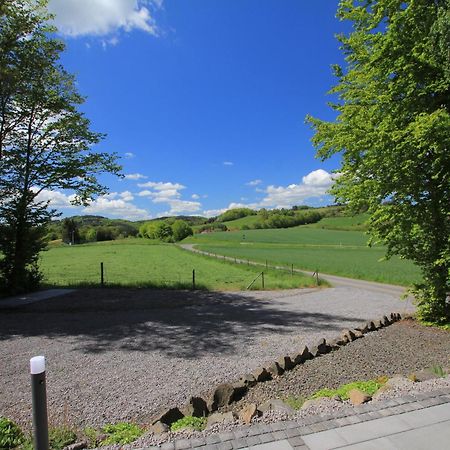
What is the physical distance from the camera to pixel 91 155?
51.4 ft

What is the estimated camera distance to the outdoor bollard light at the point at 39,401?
9.46ft

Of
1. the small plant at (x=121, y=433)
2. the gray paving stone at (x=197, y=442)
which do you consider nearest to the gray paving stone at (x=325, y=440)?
→ the gray paving stone at (x=197, y=442)

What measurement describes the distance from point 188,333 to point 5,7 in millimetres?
12603

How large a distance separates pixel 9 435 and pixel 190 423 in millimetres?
1884

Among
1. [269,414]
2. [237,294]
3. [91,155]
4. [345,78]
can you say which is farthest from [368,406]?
[91,155]

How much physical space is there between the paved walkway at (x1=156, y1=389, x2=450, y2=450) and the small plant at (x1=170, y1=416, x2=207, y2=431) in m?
0.34

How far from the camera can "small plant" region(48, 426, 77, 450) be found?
3619 millimetres

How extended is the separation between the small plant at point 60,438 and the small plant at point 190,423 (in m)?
1.10

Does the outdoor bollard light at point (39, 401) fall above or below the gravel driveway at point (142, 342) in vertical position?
above

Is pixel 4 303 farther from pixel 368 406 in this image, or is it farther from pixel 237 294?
pixel 368 406

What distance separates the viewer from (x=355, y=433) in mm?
3295

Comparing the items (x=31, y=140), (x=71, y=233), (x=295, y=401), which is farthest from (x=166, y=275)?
(x=71, y=233)

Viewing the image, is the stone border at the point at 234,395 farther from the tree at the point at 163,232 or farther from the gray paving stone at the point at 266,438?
the tree at the point at 163,232

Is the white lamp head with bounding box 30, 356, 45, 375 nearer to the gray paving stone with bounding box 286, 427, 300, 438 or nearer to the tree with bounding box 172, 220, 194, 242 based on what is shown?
the gray paving stone with bounding box 286, 427, 300, 438
